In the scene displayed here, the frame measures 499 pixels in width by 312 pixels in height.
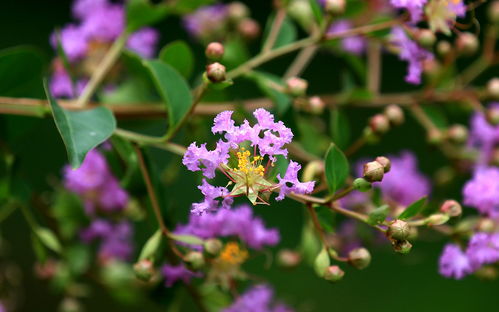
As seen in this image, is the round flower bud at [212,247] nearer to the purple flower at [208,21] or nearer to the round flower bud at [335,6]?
the round flower bud at [335,6]

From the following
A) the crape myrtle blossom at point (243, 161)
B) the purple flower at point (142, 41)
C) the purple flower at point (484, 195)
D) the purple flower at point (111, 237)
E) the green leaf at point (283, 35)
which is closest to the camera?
the crape myrtle blossom at point (243, 161)

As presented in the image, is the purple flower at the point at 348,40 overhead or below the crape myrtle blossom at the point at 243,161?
below

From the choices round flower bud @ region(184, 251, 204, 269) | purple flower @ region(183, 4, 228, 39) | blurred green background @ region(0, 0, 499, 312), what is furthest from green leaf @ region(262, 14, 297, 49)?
blurred green background @ region(0, 0, 499, 312)

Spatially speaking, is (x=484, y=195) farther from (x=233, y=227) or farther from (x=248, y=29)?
(x=248, y=29)

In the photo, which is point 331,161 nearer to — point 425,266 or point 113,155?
point 113,155

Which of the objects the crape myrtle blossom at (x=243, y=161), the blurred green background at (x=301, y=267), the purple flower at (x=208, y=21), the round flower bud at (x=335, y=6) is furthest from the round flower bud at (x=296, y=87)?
the blurred green background at (x=301, y=267)

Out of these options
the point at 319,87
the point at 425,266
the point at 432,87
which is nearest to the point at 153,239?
the point at 432,87
